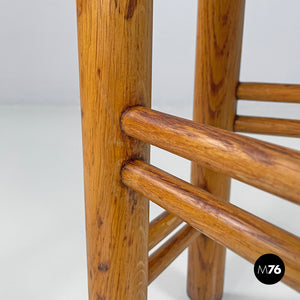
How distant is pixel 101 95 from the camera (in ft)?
1.57

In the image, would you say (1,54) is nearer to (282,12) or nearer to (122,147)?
(282,12)

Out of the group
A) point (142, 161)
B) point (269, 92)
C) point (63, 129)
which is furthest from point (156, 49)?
point (142, 161)

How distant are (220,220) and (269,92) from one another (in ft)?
1.32

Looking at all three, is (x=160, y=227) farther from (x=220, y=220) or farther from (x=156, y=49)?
(x=156, y=49)

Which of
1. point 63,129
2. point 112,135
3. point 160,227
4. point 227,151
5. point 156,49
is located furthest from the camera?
point 156,49

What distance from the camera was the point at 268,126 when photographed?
73cm

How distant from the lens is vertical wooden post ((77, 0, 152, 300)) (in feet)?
1.51

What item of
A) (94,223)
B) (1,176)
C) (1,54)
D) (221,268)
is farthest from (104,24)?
(1,54)

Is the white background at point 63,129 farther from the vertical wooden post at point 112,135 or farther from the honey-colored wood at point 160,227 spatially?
the vertical wooden post at point 112,135

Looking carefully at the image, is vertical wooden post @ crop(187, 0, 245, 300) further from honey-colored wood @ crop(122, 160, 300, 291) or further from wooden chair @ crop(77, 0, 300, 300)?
honey-colored wood @ crop(122, 160, 300, 291)

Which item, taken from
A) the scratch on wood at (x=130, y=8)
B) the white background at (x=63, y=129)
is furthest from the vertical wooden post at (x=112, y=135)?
the white background at (x=63, y=129)

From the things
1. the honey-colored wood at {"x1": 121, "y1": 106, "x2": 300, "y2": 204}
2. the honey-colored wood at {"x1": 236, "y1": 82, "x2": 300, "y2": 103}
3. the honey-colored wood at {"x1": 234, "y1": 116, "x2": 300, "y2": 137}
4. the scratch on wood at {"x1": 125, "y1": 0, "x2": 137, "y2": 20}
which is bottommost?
the honey-colored wood at {"x1": 234, "y1": 116, "x2": 300, "y2": 137}

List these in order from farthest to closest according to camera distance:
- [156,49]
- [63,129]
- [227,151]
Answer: [156,49] < [63,129] < [227,151]

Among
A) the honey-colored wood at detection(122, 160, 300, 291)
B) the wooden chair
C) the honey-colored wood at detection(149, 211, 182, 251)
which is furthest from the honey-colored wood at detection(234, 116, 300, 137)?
the honey-colored wood at detection(122, 160, 300, 291)
